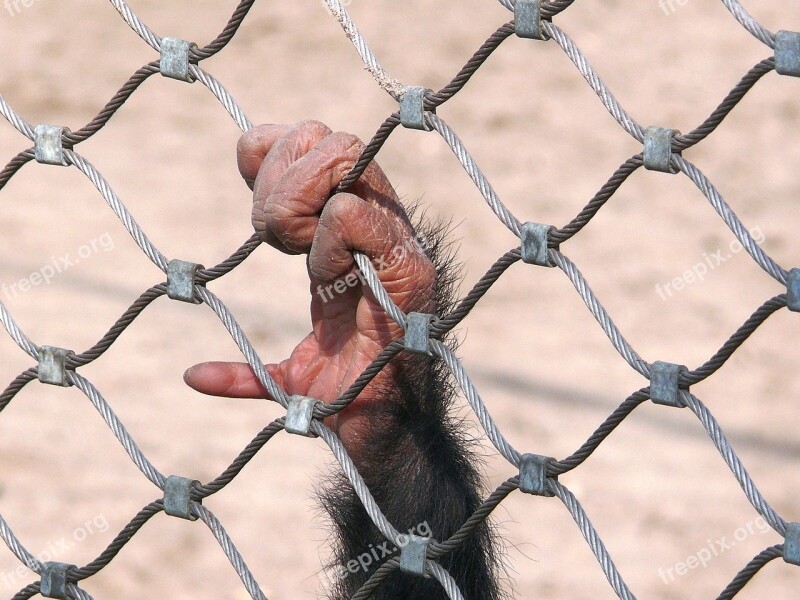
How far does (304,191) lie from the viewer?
3.36ft

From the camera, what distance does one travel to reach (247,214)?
312cm

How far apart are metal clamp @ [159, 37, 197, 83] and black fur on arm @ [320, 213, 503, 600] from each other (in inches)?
15.2

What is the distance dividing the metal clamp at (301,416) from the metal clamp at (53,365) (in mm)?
291

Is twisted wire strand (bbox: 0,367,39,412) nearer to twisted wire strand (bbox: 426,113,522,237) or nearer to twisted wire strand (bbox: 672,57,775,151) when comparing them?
twisted wire strand (bbox: 426,113,522,237)

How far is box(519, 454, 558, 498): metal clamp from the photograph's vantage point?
93cm

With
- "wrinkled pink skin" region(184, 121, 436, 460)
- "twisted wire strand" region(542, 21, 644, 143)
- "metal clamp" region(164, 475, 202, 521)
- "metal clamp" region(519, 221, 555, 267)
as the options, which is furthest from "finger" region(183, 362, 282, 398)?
"twisted wire strand" region(542, 21, 644, 143)

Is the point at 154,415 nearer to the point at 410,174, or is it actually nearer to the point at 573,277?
the point at 410,174

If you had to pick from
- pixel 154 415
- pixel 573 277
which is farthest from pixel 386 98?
pixel 573 277

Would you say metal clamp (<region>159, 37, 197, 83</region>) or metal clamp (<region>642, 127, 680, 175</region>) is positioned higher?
metal clamp (<region>159, 37, 197, 83</region>)

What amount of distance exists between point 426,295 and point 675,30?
3.20 m

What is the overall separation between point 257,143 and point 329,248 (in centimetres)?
15
